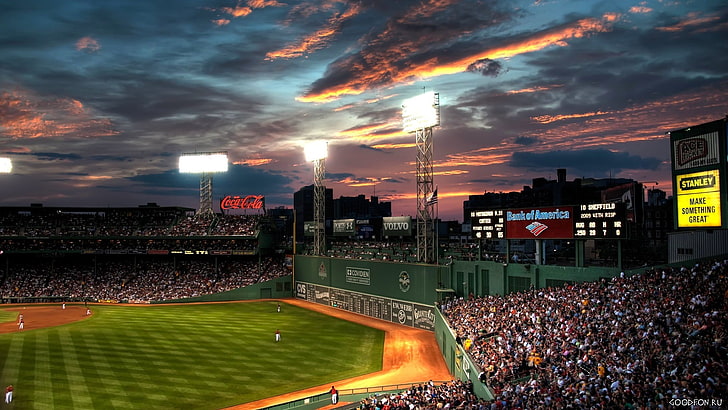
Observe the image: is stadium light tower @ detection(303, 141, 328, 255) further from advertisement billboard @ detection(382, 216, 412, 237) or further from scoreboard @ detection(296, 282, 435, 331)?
advertisement billboard @ detection(382, 216, 412, 237)

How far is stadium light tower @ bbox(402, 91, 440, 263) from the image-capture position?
1797 inches

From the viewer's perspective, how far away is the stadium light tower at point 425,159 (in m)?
45.7

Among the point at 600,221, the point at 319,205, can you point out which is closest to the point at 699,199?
the point at 600,221

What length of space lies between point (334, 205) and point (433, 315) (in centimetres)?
14934

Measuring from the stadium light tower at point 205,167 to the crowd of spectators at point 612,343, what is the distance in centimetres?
5691

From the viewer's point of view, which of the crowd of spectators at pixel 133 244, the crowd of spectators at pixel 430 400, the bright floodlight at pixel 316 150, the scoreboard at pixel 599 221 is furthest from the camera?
the crowd of spectators at pixel 133 244

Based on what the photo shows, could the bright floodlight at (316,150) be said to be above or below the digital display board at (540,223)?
above

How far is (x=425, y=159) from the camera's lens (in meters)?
46.2

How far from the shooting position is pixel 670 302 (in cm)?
2088

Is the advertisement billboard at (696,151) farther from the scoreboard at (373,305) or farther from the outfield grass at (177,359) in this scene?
the scoreboard at (373,305)

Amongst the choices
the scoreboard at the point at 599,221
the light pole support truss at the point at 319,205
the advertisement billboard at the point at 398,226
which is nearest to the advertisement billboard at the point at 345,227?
the light pole support truss at the point at 319,205

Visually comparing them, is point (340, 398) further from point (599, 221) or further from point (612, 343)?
point (599, 221)

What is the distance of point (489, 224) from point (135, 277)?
52.5 m

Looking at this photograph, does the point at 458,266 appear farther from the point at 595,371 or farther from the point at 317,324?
the point at 595,371
